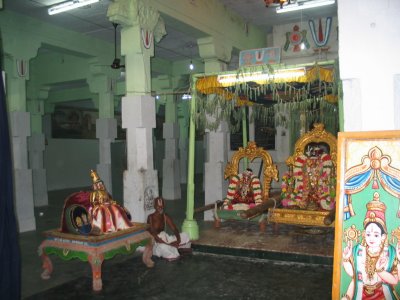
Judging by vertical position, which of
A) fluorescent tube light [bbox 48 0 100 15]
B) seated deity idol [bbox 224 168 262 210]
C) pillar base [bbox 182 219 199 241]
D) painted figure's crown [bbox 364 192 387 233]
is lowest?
pillar base [bbox 182 219 199 241]

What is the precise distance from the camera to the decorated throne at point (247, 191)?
828 centimetres

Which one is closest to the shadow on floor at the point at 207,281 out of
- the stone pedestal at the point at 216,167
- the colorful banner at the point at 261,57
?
the stone pedestal at the point at 216,167

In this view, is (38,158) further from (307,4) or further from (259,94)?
(307,4)

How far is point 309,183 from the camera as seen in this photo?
28.2ft

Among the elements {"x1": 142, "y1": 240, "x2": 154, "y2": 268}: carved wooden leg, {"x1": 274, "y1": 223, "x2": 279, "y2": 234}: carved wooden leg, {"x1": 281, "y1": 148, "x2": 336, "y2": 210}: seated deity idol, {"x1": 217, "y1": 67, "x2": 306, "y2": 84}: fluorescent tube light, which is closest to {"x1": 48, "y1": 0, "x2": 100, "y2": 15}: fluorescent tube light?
{"x1": 217, "y1": 67, "x2": 306, "y2": 84}: fluorescent tube light

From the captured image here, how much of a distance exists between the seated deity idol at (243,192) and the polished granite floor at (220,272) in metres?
0.64

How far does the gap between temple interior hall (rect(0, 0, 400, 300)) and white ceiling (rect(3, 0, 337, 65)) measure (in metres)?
0.06

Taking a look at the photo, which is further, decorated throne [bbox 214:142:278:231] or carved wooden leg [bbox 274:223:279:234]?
decorated throne [bbox 214:142:278:231]

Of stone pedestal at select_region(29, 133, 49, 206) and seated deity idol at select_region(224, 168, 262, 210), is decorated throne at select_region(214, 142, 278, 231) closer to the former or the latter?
seated deity idol at select_region(224, 168, 262, 210)

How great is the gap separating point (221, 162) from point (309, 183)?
94.8 inches

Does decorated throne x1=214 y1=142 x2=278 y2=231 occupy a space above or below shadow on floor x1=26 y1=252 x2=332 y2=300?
above

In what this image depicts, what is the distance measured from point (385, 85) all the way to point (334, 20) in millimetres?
8289

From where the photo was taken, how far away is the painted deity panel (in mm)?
3488

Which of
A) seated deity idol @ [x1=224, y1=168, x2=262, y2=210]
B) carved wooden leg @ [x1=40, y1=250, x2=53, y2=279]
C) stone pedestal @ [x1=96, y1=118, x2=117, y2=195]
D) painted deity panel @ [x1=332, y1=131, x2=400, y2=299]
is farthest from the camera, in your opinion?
stone pedestal @ [x1=96, y1=118, x2=117, y2=195]
